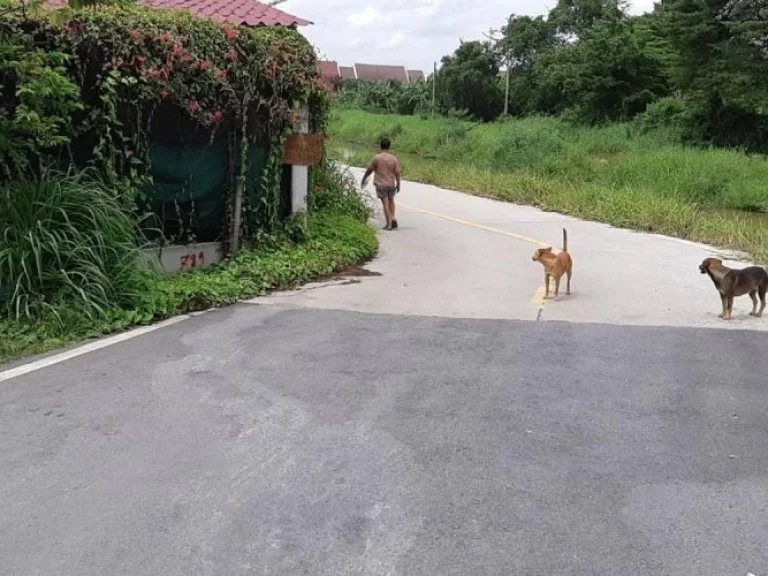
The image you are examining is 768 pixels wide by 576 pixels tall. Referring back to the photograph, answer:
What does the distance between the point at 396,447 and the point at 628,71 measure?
125ft

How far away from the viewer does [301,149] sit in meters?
10.4

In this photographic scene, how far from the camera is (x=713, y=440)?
4.74m

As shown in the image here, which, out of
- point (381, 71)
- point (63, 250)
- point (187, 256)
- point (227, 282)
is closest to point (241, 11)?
point (187, 256)

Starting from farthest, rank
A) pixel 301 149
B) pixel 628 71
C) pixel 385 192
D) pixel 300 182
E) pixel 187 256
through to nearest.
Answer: pixel 628 71 → pixel 385 192 → pixel 300 182 → pixel 301 149 → pixel 187 256

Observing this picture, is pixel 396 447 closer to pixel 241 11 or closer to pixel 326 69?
pixel 326 69

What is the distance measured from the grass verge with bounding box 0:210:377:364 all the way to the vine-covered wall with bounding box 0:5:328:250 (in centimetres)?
64

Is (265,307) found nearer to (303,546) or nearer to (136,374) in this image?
(136,374)

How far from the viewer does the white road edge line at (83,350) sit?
590cm

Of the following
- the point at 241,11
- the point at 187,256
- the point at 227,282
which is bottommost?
the point at 227,282

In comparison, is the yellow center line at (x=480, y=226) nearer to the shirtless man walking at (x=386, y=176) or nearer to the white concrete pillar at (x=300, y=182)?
the shirtless man walking at (x=386, y=176)

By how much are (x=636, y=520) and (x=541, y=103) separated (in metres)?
47.8

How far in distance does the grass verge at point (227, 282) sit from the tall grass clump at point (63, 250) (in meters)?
0.16

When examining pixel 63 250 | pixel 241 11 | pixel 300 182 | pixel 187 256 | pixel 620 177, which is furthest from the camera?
pixel 620 177

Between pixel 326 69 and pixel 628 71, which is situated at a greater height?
pixel 628 71
